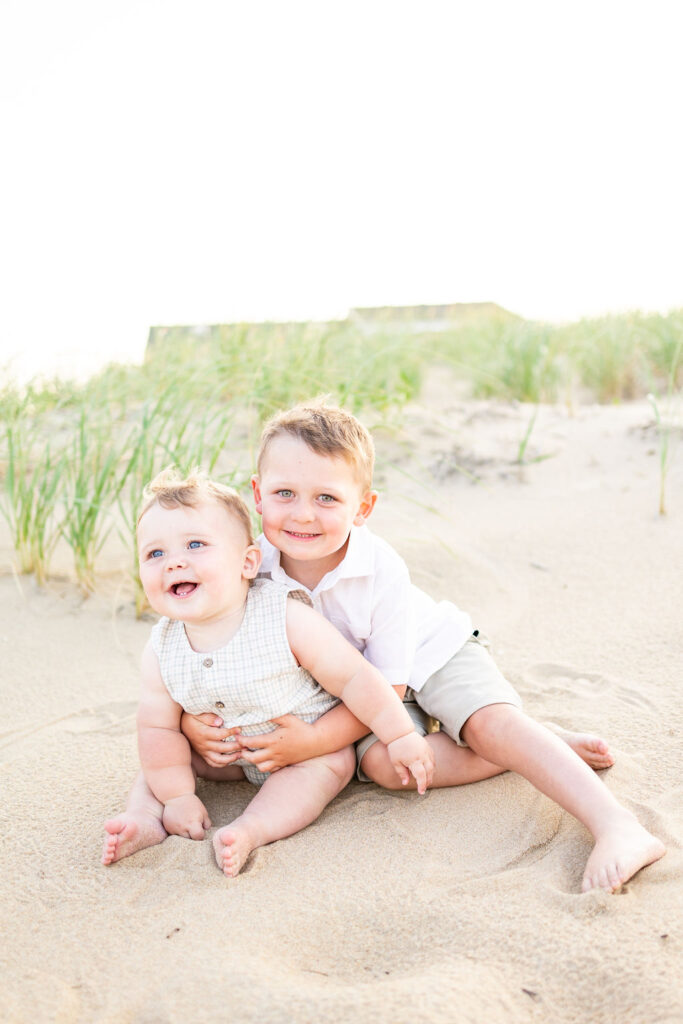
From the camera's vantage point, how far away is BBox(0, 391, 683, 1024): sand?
125 cm

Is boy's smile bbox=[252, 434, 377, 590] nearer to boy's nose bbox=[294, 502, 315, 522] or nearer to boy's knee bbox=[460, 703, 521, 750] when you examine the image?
boy's nose bbox=[294, 502, 315, 522]

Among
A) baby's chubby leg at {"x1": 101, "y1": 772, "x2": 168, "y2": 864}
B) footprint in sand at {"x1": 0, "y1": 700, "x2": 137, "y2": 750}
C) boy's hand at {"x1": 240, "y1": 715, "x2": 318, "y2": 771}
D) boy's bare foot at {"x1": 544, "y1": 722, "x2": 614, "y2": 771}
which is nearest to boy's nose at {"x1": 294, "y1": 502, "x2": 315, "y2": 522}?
boy's hand at {"x1": 240, "y1": 715, "x2": 318, "y2": 771}

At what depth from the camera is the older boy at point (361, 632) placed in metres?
1.83

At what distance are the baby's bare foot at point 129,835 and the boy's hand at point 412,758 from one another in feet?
1.63

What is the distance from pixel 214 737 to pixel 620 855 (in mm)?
827

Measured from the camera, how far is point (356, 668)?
1811mm

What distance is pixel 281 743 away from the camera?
1828mm

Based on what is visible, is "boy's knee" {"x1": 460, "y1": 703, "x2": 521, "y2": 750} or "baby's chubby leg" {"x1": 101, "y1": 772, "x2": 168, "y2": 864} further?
"boy's knee" {"x1": 460, "y1": 703, "x2": 521, "y2": 750}

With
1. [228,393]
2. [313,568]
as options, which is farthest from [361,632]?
[228,393]

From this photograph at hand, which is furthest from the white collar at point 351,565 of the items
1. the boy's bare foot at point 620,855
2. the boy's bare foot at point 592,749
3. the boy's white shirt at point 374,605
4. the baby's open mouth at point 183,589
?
the boy's bare foot at point 620,855

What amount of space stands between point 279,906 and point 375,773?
0.45 meters

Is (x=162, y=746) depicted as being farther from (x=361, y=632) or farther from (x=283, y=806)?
(x=361, y=632)

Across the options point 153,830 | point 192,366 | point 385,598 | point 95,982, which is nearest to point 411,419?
point 192,366

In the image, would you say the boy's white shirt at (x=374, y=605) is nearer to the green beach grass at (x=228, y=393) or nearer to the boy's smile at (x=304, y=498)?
the boy's smile at (x=304, y=498)
